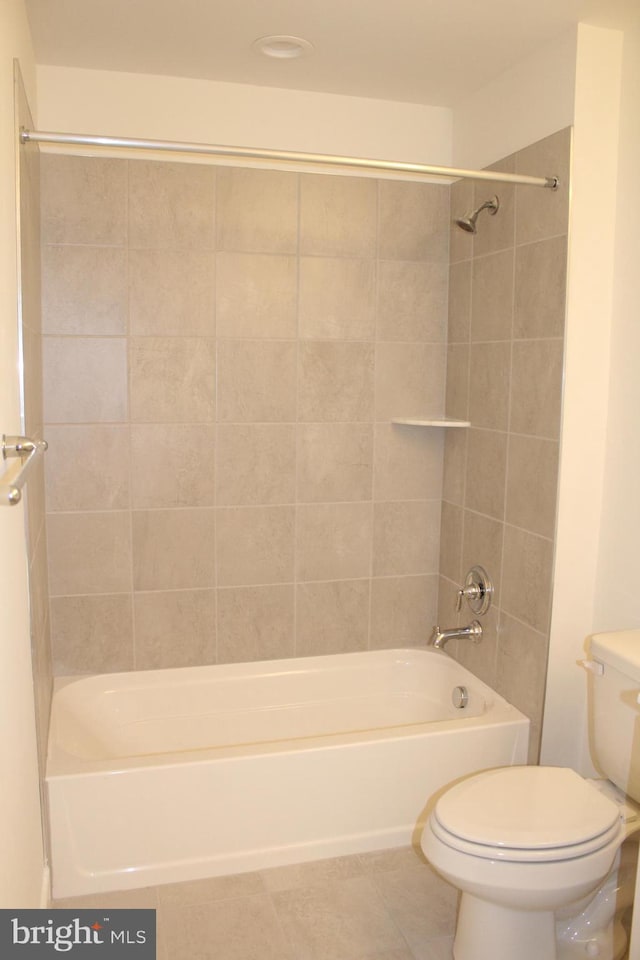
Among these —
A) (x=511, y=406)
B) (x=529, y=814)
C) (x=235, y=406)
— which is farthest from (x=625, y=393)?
(x=235, y=406)

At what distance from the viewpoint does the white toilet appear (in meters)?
1.75

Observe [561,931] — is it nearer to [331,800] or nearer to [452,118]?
[331,800]

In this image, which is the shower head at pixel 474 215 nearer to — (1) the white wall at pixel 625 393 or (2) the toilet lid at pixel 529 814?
(1) the white wall at pixel 625 393

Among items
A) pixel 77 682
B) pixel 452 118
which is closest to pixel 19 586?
pixel 77 682

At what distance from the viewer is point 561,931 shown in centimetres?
204

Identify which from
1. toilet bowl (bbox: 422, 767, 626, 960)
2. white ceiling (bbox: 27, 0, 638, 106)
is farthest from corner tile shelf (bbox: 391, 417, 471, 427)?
toilet bowl (bbox: 422, 767, 626, 960)

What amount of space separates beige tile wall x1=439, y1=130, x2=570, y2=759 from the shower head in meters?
0.03

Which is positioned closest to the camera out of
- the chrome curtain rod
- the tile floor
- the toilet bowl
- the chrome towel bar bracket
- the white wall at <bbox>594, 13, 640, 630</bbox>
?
the chrome towel bar bracket

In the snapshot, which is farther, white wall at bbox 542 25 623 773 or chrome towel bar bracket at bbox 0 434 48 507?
white wall at bbox 542 25 623 773

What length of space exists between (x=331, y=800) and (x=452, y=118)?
2.39m

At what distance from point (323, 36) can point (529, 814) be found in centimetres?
217

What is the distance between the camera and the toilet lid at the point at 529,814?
176 centimetres

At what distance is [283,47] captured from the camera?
2383 mm
